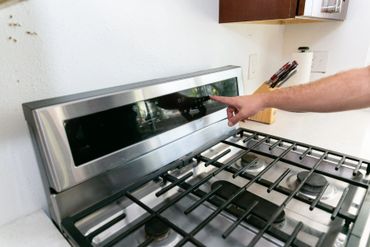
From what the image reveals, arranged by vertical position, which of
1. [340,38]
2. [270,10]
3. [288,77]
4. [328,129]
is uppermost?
[270,10]

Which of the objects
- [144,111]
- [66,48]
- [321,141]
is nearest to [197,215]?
[144,111]

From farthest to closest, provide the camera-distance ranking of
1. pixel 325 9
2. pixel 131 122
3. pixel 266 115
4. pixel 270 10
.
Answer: pixel 266 115 → pixel 325 9 → pixel 270 10 → pixel 131 122

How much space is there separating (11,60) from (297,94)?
656 millimetres

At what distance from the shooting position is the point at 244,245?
1.74ft

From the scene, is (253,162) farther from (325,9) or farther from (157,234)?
(325,9)

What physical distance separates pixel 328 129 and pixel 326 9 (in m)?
0.52

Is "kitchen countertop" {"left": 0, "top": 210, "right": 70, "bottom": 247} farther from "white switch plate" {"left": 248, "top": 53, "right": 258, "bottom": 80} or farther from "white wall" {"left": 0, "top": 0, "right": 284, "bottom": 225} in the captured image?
"white switch plate" {"left": 248, "top": 53, "right": 258, "bottom": 80}

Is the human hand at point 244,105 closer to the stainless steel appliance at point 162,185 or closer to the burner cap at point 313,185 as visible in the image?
the stainless steel appliance at point 162,185

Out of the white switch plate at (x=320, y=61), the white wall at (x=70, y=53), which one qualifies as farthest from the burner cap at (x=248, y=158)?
the white switch plate at (x=320, y=61)

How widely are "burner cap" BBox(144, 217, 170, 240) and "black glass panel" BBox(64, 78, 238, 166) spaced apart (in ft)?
0.62

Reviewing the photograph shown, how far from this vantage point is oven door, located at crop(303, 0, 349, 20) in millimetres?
921

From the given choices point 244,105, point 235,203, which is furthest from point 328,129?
point 235,203

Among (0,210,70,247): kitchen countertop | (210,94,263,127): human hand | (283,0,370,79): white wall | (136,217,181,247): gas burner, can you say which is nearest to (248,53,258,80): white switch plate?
(283,0,370,79): white wall

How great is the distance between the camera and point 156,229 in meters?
0.54
